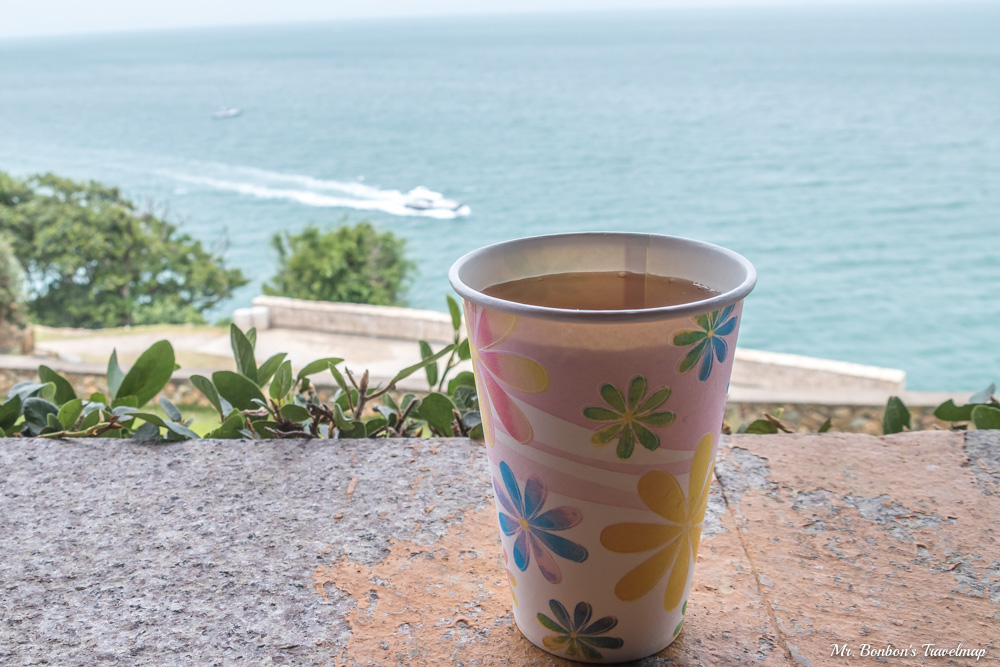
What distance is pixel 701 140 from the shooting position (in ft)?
121

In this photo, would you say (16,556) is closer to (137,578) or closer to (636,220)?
(137,578)

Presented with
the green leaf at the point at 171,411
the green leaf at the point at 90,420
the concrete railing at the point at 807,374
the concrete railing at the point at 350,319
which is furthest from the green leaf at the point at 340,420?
the concrete railing at the point at 350,319

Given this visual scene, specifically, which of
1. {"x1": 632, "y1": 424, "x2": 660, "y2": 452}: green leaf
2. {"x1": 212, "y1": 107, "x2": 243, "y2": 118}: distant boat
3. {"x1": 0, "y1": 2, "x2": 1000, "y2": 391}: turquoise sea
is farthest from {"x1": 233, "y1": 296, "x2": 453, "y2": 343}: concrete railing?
{"x1": 212, "y1": 107, "x2": 243, "y2": 118}: distant boat

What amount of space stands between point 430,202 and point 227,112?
23244mm

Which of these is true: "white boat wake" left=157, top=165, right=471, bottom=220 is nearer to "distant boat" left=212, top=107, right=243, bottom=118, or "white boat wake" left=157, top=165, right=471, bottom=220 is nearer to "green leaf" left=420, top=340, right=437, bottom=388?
"distant boat" left=212, top=107, right=243, bottom=118

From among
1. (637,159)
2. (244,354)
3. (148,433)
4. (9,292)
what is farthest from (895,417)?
(637,159)

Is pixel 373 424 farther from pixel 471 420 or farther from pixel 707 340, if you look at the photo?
pixel 707 340

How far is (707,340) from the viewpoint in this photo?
536 mm

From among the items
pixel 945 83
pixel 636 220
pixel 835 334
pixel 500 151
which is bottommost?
pixel 835 334

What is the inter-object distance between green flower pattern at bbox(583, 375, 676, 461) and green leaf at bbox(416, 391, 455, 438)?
1.92ft

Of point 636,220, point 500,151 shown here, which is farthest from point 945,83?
point 636,220

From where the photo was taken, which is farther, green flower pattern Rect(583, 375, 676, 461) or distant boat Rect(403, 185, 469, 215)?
distant boat Rect(403, 185, 469, 215)

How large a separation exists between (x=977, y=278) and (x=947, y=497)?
25.3 meters

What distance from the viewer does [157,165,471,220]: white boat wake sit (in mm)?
28547
